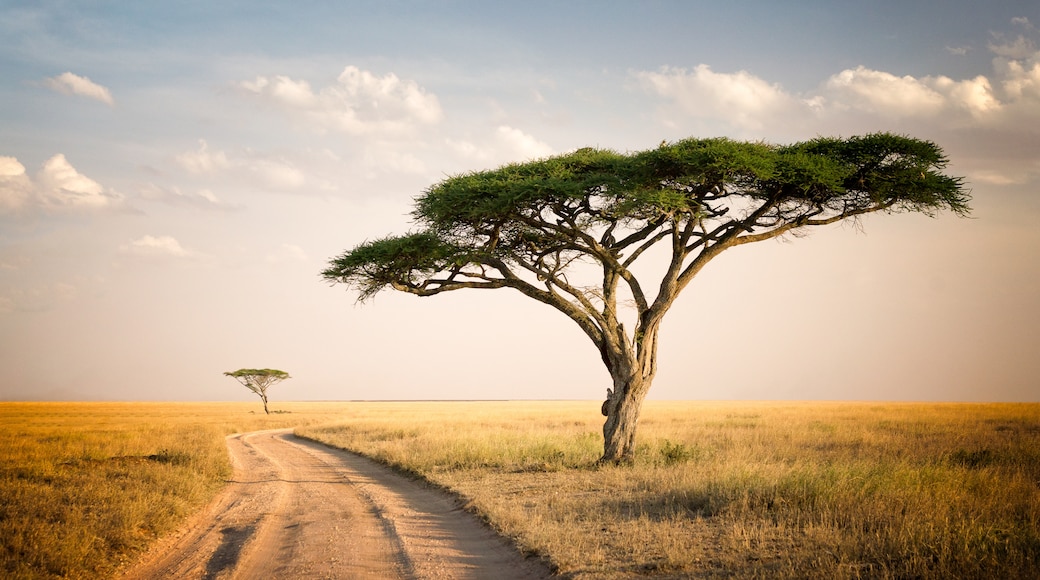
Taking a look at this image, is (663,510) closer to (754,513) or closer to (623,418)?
(754,513)

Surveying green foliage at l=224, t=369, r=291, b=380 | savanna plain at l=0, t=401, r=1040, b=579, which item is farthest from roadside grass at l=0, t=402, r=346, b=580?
green foliage at l=224, t=369, r=291, b=380

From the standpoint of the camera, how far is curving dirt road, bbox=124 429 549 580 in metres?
7.14

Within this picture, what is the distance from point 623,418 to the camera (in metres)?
15.5

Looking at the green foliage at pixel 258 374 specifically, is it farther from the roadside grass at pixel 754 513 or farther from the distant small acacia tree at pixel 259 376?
the roadside grass at pixel 754 513

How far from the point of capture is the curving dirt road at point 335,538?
7.14 metres

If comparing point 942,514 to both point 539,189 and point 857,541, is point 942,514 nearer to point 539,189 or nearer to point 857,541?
point 857,541

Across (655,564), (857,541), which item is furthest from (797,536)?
(655,564)

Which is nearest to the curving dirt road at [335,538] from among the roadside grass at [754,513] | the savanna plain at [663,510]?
the savanna plain at [663,510]

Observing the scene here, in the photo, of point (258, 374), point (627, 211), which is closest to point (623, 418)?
point (627, 211)

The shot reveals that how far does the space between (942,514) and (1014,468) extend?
7952 millimetres

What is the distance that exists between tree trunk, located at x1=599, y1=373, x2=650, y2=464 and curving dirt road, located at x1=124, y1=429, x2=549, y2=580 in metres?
4.96

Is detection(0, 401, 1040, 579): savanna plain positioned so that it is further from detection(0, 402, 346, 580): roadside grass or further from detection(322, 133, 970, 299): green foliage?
detection(322, 133, 970, 299): green foliage

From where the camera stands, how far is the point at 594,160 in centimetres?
1619

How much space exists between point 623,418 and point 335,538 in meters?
8.72
